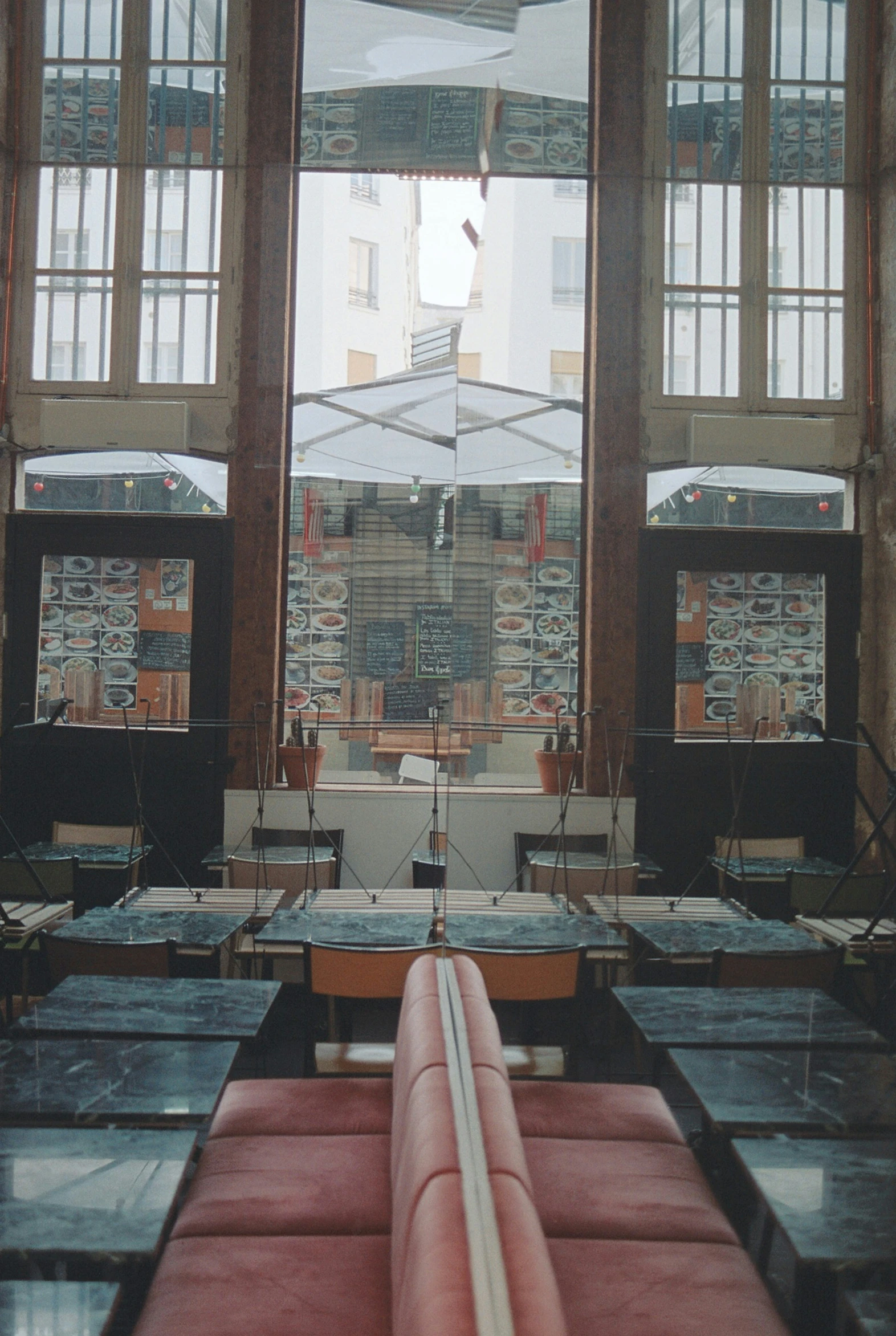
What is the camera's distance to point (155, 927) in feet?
10.1

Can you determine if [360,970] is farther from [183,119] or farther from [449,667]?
[183,119]

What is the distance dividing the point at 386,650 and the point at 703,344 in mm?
1758

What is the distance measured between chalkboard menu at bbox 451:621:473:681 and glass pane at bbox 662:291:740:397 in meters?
1.47

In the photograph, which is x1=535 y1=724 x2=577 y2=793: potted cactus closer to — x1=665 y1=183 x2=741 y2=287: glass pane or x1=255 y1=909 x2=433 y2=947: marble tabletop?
x1=255 y1=909 x2=433 y2=947: marble tabletop

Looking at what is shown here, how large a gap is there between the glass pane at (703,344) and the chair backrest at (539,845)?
1503 mm

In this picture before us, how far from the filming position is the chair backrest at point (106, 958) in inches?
109

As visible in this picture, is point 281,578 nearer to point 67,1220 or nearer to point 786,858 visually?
point 786,858

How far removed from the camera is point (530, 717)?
217 centimetres

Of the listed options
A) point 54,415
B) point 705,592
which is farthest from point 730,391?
point 54,415

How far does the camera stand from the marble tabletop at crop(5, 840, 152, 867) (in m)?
4.21

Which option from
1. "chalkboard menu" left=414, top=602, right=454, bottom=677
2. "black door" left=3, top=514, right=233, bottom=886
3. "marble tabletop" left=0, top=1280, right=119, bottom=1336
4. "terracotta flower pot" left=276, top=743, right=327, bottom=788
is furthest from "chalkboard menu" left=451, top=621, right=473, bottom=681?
"black door" left=3, top=514, right=233, bottom=886

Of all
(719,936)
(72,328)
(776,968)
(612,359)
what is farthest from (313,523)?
(776,968)

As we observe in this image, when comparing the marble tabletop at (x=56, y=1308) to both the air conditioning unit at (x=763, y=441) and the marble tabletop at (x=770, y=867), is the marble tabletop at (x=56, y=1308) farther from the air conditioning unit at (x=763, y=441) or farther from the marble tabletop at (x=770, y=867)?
the air conditioning unit at (x=763, y=441)

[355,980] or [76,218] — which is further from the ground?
[76,218]
